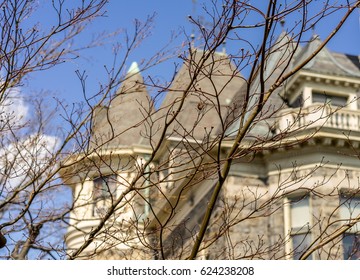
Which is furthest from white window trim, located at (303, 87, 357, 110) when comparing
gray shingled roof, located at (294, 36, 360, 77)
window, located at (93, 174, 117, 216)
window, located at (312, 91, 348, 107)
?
window, located at (93, 174, 117, 216)

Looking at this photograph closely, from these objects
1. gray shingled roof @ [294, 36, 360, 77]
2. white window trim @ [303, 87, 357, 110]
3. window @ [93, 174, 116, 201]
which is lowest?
window @ [93, 174, 116, 201]

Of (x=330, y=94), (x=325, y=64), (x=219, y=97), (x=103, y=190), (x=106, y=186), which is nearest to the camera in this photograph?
(x=103, y=190)

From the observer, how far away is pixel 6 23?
23.3 ft

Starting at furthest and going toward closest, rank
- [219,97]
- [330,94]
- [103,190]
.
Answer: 1. [219,97]
2. [330,94]
3. [103,190]

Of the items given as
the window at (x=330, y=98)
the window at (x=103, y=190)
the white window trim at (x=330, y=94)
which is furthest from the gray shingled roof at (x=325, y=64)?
the window at (x=103, y=190)

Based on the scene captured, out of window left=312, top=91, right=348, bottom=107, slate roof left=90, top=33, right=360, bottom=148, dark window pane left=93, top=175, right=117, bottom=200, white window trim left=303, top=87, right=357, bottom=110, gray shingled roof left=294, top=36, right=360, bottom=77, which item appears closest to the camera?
dark window pane left=93, top=175, right=117, bottom=200

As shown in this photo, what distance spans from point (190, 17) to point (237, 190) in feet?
33.9

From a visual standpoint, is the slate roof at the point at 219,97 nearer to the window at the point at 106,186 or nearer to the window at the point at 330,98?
the window at the point at 330,98

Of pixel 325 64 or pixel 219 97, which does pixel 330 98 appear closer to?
pixel 325 64

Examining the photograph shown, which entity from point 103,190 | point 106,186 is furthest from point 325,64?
point 103,190

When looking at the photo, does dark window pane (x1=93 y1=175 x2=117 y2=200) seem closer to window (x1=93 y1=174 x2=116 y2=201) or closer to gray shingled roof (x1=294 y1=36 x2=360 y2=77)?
window (x1=93 y1=174 x2=116 y2=201)

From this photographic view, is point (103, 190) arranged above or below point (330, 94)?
below
